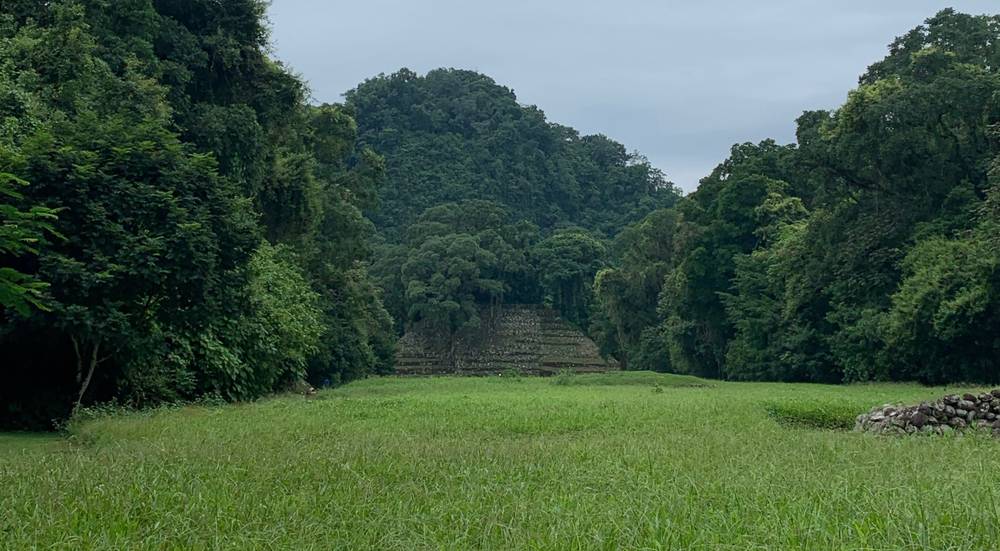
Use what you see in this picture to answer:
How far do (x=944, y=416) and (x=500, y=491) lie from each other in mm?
9699

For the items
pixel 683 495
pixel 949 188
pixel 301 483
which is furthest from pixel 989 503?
pixel 949 188

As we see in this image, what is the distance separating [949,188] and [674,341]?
69.1 feet

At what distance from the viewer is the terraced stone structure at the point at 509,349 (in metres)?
67.1

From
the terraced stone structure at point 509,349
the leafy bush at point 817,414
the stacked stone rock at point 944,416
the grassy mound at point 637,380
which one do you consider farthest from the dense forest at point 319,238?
the stacked stone rock at point 944,416

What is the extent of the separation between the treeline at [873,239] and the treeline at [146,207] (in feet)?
65.3

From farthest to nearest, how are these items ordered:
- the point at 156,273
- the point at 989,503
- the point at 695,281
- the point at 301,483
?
the point at 695,281, the point at 156,273, the point at 301,483, the point at 989,503

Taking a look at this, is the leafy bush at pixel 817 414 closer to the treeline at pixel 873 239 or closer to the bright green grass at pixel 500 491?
the bright green grass at pixel 500 491

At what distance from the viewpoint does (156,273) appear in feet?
49.8

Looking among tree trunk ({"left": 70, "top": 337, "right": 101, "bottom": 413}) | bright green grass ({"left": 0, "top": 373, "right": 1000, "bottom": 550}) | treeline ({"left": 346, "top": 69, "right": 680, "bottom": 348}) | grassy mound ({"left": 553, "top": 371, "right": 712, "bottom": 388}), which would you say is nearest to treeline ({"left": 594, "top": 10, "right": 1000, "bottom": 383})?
grassy mound ({"left": 553, "top": 371, "right": 712, "bottom": 388})

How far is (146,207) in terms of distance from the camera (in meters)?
15.7

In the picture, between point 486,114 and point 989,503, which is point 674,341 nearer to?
point 989,503

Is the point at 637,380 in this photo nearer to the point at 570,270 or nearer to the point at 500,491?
the point at 500,491

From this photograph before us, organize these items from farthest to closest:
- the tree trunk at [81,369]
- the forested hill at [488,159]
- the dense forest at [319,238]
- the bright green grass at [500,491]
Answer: the forested hill at [488,159] → the tree trunk at [81,369] → the dense forest at [319,238] → the bright green grass at [500,491]

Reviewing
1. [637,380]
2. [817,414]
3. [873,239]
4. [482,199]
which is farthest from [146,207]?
[482,199]
